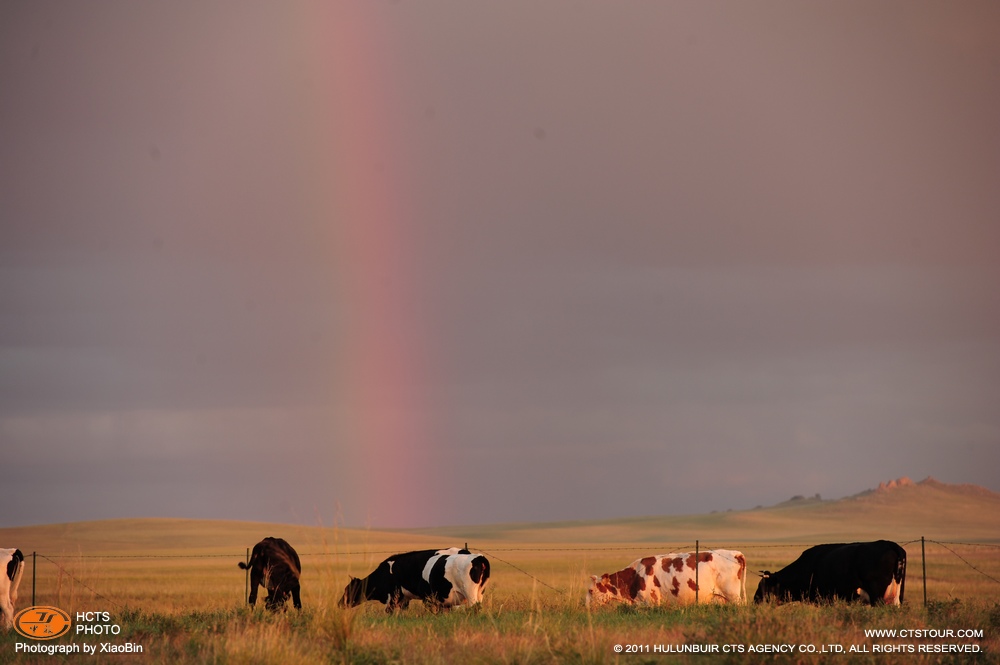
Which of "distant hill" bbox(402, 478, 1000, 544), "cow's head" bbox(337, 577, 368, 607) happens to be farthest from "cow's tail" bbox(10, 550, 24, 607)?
"distant hill" bbox(402, 478, 1000, 544)

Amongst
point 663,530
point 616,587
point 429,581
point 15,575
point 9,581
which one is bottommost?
point 663,530

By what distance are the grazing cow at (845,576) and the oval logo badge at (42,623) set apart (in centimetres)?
1280

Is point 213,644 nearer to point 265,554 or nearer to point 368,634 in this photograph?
point 368,634

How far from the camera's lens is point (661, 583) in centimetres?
2327

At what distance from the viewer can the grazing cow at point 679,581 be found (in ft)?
75.5

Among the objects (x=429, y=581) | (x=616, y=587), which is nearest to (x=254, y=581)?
(x=429, y=581)

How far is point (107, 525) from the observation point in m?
101

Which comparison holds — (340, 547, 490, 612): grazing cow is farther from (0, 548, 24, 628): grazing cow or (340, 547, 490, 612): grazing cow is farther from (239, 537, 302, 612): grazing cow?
(0, 548, 24, 628): grazing cow

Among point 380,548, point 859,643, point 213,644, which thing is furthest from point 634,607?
point 380,548

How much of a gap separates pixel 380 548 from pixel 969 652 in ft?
210

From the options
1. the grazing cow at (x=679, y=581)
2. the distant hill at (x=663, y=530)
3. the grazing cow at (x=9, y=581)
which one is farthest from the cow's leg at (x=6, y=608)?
the distant hill at (x=663, y=530)

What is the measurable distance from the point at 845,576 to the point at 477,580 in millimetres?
6973

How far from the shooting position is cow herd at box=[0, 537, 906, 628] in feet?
65.2

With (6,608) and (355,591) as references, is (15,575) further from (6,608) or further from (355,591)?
(355,591)
